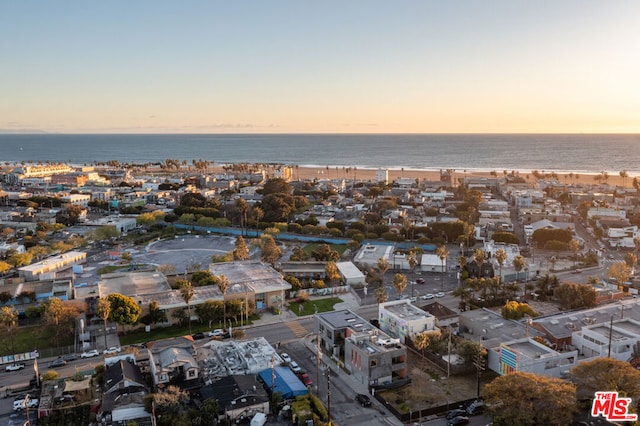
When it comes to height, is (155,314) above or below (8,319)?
below

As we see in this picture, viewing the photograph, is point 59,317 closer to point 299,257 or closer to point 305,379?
point 305,379

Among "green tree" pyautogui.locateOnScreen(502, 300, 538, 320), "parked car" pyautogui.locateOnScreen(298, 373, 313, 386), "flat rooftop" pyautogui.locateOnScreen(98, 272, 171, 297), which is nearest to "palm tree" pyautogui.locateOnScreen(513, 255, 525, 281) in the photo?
"green tree" pyautogui.locateOnScreen(502, 300, 538, 320)

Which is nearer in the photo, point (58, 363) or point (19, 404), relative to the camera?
point (19, 404)

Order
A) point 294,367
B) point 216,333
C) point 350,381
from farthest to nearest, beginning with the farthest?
point 216,333, point 294,367, point 350,381

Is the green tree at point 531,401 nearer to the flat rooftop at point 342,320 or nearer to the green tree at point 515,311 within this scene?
the flat rooftop at point 342,320

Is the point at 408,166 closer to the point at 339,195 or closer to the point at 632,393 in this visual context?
the point at 339,195

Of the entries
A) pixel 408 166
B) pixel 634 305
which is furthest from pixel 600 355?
pixel 408 166

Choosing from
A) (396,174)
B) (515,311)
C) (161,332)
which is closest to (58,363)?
(161,332)
